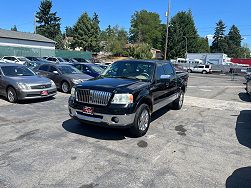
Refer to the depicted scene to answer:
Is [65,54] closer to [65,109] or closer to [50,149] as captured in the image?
[65,109]

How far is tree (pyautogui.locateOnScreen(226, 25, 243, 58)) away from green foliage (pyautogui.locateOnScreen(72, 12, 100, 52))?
3003 inches

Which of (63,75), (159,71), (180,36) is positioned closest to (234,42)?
(180,36)

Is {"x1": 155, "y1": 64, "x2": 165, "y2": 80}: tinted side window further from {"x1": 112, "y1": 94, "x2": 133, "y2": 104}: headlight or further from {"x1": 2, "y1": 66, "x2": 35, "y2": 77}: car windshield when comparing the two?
{"x1": 2, "y1": 66, "x2": 35, "y2": 77}: car windshield

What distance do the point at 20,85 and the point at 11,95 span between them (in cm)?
62

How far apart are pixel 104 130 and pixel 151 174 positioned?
8.16 ft

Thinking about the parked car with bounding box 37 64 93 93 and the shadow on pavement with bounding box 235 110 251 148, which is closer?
the shadow on pavement with bounding box 235 110 251 148

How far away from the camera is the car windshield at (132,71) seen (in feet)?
22.4

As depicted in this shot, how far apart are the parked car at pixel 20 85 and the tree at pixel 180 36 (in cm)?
5433

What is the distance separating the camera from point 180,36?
201ft

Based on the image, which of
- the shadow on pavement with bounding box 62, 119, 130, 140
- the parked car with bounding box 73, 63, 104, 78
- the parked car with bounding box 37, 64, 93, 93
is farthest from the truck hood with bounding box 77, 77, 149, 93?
the parked car with bounding box 73, 63, 104, 78

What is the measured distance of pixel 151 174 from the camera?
4.30m

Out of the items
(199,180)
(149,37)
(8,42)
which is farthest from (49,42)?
(149,37)

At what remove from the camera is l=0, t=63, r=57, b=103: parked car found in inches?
374

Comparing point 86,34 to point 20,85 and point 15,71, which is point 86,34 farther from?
point 20,85
